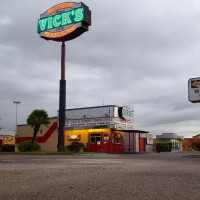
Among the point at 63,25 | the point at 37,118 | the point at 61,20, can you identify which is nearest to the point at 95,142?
the point at 37,118

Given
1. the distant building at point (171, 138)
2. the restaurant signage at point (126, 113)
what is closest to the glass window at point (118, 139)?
the restaurant signage at point (126, 113)

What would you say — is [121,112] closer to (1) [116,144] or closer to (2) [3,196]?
(1) [116,144]

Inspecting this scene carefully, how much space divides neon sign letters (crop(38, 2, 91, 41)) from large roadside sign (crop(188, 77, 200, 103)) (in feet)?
43.0

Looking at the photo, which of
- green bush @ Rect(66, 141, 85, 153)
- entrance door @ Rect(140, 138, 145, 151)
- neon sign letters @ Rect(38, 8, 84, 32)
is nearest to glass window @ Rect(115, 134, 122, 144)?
entrance door @ Rect(140, 138, 145, 151)

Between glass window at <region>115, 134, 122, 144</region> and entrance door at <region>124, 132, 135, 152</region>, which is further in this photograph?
entrance door at <region>124, 132, 135, 152</region>

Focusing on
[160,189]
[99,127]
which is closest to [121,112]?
[99,127]

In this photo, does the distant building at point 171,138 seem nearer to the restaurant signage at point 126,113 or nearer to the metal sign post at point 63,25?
the restaurant signage at point 126,113

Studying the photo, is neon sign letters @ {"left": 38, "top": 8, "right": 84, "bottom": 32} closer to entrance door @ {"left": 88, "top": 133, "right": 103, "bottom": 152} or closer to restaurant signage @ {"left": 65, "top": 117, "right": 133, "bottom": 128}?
restaurant signage @ {"left": 65, "top": 117, "right": 133, "bottom": 128}

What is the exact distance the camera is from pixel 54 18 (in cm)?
3625

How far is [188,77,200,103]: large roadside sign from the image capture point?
3309cm

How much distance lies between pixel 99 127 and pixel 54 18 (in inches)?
561

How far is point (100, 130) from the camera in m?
38.5

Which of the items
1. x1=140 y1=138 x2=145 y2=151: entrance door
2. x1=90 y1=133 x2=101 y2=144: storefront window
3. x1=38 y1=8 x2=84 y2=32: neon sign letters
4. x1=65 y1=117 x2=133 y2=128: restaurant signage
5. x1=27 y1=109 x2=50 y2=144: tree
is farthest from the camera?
x1=140 y1=138 x2=145 y2=151: entrance door

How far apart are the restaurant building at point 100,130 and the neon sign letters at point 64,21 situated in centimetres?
1036
